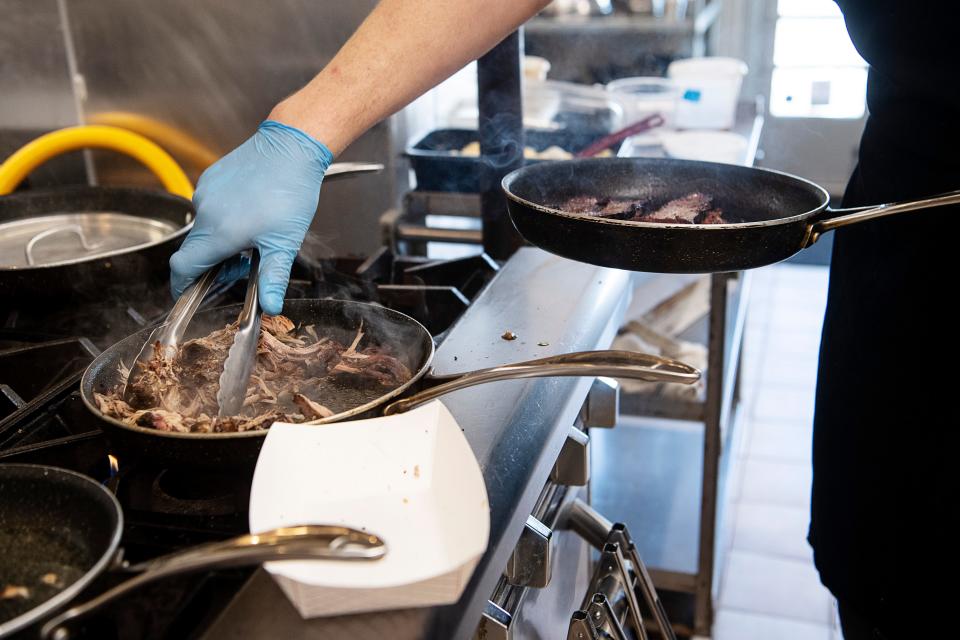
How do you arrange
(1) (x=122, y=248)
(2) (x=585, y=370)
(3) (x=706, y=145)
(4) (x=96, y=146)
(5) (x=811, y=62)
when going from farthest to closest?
(5) (x=811, y=62)
(3) (x=706, y=145)
(4) (x=96, y=146)
(1) (x=122, y=248)
(2) (x=585, y=370)

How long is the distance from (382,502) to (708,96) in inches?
89.0

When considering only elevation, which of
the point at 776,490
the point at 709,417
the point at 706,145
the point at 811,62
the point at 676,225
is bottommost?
the point at 776,490

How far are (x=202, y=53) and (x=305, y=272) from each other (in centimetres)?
72

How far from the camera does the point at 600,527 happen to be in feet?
4.41

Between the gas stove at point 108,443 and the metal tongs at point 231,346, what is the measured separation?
93 mm

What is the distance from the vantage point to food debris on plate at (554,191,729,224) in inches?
48.9

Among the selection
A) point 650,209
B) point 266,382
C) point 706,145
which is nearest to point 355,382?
point 266,382

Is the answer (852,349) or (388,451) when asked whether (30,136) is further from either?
(852,349)

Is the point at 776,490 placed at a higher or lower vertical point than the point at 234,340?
lower

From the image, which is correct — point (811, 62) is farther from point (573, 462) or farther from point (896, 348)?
point (573, 462)

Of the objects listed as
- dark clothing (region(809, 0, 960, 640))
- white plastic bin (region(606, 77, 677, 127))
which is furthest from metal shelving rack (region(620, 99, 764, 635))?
dark clothing (region(809, 0, 960, 640))

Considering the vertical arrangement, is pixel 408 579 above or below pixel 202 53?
below

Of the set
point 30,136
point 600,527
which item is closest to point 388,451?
point 600,527

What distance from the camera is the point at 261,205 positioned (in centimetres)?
117
